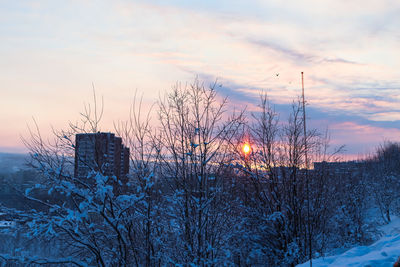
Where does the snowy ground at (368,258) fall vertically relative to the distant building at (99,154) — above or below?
below

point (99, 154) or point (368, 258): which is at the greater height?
point (99, 154)

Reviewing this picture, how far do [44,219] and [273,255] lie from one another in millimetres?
8887

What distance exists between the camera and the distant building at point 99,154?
7.88 meters

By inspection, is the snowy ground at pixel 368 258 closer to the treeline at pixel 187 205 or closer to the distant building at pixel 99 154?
the treeline at pixel 187 205

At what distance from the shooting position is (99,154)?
8.41 m

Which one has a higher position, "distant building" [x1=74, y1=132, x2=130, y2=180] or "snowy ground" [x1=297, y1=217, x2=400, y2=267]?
"distant building" [x1=74, y1=132, x2=130, y2=180]

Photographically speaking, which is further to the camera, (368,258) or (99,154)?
(99,154)

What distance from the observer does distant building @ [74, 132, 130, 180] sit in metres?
7.88

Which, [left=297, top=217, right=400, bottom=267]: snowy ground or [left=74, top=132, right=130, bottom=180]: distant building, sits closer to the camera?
[left=297, top=217, right=400, bottom=267]: snowy ground

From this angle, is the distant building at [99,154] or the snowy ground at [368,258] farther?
the distant building at [99,154]

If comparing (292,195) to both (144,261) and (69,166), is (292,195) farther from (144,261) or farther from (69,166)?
(69,166)

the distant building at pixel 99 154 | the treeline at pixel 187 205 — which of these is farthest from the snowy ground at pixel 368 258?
the distant building at pixel 99 154

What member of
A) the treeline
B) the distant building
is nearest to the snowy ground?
the treeline

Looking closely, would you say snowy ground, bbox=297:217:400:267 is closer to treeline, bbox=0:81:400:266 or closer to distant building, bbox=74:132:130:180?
treeline, bbox=0:81:400:266
